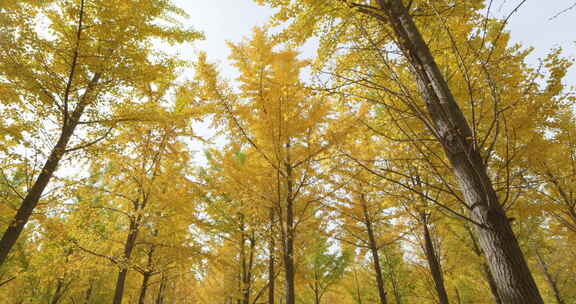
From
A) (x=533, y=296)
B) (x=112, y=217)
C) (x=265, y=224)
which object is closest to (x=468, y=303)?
(x=265, y=224)

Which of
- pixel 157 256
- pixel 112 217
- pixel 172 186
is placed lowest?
pixel 157 256

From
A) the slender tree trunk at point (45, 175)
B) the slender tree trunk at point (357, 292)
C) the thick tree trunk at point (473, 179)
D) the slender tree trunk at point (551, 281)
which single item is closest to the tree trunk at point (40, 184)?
the slender tree trunk at point (45, 175)

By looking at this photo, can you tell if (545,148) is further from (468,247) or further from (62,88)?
(62,88)

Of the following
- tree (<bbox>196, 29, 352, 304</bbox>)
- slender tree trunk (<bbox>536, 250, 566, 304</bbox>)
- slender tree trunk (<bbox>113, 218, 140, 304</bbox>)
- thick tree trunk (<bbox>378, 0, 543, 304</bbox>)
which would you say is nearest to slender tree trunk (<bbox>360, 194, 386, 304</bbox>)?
tree (<bbox>196, 29, 352, 304</bbox>)

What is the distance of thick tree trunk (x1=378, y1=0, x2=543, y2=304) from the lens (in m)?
1.37

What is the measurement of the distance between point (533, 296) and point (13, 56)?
6.20 m

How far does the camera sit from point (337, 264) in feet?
32.7

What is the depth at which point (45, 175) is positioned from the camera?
154 inches

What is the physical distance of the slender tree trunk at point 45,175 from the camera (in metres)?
3.54

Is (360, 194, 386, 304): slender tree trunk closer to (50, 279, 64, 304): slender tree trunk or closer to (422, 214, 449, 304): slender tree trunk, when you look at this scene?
(422, 214, 449, 304): slender tree trunk

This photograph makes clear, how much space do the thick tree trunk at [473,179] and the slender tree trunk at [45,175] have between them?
176 inches

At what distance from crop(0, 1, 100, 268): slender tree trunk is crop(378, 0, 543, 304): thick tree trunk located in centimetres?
447

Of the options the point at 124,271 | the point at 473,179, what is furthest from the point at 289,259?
the point at 124,271

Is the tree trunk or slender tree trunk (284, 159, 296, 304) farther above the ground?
the tree trunk
